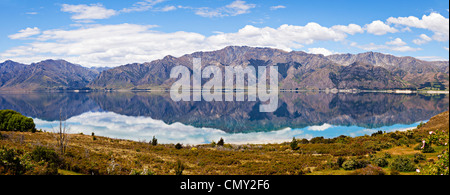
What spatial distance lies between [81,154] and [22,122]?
28.9 meters

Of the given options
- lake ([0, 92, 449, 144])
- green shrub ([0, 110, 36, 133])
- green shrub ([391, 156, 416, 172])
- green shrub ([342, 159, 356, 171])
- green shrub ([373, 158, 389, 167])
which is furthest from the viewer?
lake ([0, 92, 449, 144])

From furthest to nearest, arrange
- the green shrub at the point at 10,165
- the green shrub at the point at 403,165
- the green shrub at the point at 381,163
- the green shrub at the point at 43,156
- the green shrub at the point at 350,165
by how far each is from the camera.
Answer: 1. the green shrub at the point at 381,163
2. the green shrub at the point at 350,165
3. the green shrub at the point at 403,165
4. the green shrub at the point at 43,156
5. the green shrub at the point at 10,165

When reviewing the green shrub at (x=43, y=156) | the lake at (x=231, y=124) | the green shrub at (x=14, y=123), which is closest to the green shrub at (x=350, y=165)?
the green shrub at (x=43, y=156)

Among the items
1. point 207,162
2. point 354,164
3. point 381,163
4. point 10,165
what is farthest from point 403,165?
point 10,165

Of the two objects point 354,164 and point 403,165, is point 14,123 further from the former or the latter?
point 403,165

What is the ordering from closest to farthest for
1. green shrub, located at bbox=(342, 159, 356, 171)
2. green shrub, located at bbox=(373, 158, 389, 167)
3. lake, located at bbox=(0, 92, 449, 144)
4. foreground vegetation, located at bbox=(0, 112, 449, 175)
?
foreground vegetation, located at bbox=(0, 112, 449, 175)
green shrub, located at bbox=(342, 159, 356, 171)
green shrub, located at bbox=(373, 158, 389, 167)
lake, located at bbox=(0, 92, 449, 144)

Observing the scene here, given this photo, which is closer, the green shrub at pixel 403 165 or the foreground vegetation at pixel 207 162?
the foreground vegetation at pixel 207 162

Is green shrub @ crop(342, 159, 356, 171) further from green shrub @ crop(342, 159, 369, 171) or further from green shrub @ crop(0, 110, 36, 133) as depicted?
green shrub @ crop(0, 110, 36, 133)

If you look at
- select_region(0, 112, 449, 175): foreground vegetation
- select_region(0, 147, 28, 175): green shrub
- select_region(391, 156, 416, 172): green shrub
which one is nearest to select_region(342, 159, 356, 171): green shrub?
select_region(0, 112, 449, 175): foreground vegetation

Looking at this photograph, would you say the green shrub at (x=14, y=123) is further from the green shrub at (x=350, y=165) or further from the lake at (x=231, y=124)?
the green shrub at (x=350, y=165)
